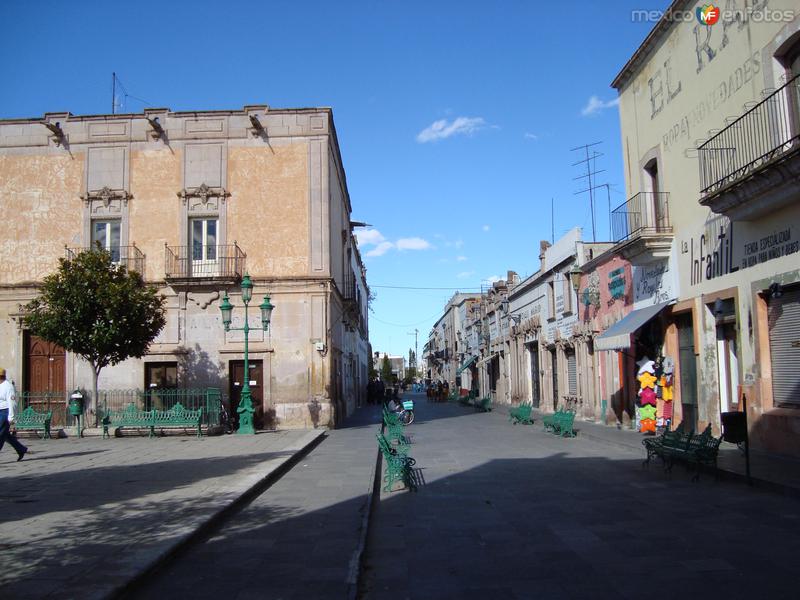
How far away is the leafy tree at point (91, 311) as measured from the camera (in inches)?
724

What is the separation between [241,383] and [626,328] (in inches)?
475

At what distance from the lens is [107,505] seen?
8383mm

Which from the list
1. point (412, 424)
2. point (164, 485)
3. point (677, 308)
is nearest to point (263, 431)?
point (412, 424)

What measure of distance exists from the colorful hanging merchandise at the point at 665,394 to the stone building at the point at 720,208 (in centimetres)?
25

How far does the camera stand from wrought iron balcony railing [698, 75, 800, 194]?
11203mm

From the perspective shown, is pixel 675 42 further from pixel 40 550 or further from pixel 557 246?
pixel 40 550

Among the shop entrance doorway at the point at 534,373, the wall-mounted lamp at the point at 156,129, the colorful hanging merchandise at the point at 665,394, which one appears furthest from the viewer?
the shop entrance doorway at the point at 534,373

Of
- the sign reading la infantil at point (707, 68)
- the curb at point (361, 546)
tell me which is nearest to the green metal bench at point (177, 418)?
the curb at point (361, 546)

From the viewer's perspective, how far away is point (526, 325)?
3278cm

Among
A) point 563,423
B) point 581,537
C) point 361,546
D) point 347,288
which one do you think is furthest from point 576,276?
point 361,546

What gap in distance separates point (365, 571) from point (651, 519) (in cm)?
362

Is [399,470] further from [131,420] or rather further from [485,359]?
[485,359]

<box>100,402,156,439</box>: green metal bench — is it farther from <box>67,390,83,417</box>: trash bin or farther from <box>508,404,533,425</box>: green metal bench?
<box>508,404,533,425</box>: green metal bench

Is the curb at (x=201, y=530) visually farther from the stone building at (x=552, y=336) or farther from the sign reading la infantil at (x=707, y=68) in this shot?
the stone building at (x=552, y=336)
